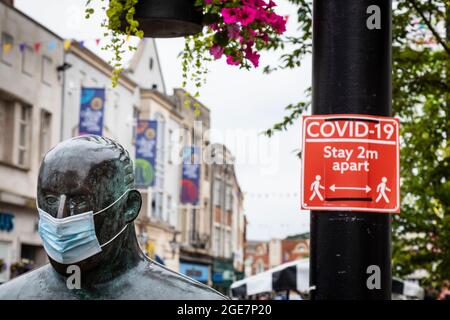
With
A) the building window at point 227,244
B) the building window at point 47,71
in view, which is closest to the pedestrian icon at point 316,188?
the building window at point 47,71

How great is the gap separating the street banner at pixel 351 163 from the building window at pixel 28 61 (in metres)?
26.0

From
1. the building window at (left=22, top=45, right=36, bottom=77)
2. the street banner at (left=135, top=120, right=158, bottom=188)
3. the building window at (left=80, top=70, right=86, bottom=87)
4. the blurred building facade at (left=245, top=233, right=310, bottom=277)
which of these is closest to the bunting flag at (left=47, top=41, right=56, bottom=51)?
the building window at (left=22, top=45, right=36, bottom=77)

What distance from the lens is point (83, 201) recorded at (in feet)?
9.35

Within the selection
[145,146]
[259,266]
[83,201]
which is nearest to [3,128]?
[145,146]

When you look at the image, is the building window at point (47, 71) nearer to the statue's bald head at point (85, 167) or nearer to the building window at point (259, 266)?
the statue's bald head at point (85, 167)

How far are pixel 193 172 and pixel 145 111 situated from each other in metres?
6.68

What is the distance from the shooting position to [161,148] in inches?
1646

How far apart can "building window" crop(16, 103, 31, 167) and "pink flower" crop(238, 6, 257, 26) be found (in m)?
25.4

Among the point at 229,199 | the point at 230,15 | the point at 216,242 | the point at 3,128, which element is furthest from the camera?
the point at 229,199

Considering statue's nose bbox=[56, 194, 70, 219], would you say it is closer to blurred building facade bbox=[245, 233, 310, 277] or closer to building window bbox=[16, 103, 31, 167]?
building window bbox=[16, 103, 31, 167]

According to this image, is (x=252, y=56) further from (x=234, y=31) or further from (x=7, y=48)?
(x=7, y=48)

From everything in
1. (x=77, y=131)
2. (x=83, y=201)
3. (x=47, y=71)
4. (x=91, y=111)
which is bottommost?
(x=83, y=201)

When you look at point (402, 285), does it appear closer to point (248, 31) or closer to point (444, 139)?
point (444, 139)

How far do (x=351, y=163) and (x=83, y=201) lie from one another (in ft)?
2.83
